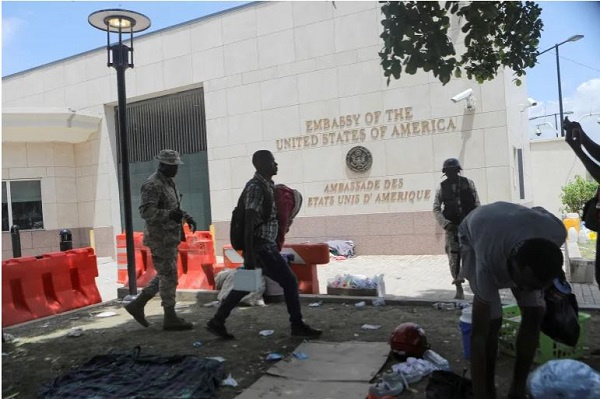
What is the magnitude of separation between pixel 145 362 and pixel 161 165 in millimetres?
2073

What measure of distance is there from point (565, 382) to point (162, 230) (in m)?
3.92

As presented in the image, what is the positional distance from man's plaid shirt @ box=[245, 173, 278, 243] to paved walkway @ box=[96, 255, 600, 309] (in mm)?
2473

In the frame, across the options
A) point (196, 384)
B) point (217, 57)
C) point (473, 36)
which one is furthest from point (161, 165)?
point (217, 57)

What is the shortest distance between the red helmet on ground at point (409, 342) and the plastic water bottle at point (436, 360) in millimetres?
40

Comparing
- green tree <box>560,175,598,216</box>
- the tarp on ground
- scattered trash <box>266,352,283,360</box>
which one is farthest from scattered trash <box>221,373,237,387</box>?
green tree <box>560,175,598,216</box>

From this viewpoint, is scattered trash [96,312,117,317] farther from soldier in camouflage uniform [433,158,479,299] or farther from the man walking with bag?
soldier in camouflage uniform [433,158,479,299]

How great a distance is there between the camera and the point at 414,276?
8734mm

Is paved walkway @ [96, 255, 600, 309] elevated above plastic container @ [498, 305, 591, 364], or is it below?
below

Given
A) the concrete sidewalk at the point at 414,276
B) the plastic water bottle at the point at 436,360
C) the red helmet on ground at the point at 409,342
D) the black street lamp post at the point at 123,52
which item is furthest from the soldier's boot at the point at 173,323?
the concrete sidewalk at the point at 414,276

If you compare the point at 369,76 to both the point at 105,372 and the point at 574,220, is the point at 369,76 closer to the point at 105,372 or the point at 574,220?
the point at 574,220

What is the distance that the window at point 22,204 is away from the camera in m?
15.6

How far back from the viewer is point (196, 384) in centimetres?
360

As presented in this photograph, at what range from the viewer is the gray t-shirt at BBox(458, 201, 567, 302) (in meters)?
2.74

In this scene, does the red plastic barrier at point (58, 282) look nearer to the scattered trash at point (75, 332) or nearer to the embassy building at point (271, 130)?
the scattered trash at point (75, 332)
